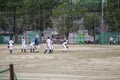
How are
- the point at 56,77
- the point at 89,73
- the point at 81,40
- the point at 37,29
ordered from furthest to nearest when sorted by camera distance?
the point at 37,29 < the point at 81,40 < the point at 89,73 < the point at 56,77

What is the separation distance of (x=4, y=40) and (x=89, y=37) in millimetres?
18028

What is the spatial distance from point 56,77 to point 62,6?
6050 cm

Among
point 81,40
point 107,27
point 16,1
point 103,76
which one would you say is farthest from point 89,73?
point 16,1

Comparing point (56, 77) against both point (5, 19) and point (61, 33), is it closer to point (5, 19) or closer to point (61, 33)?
point (61, 33)

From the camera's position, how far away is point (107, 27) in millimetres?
78562

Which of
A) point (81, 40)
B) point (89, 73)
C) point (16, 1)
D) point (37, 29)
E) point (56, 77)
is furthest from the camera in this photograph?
point (16, 1)

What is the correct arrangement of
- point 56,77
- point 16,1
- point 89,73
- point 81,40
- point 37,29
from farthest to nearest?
point 16,1, point 37,29, point 81,40, point 89,73, point 56,77

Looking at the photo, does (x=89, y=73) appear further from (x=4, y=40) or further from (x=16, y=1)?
(x=16, y=1)

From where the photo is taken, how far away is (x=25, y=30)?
260 feet

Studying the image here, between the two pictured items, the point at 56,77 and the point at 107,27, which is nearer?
the point at 56,77

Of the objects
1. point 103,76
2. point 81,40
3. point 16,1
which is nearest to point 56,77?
point 103,76

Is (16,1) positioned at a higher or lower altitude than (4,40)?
higher

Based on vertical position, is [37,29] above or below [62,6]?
below

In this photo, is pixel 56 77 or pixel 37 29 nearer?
pixel 56 77
